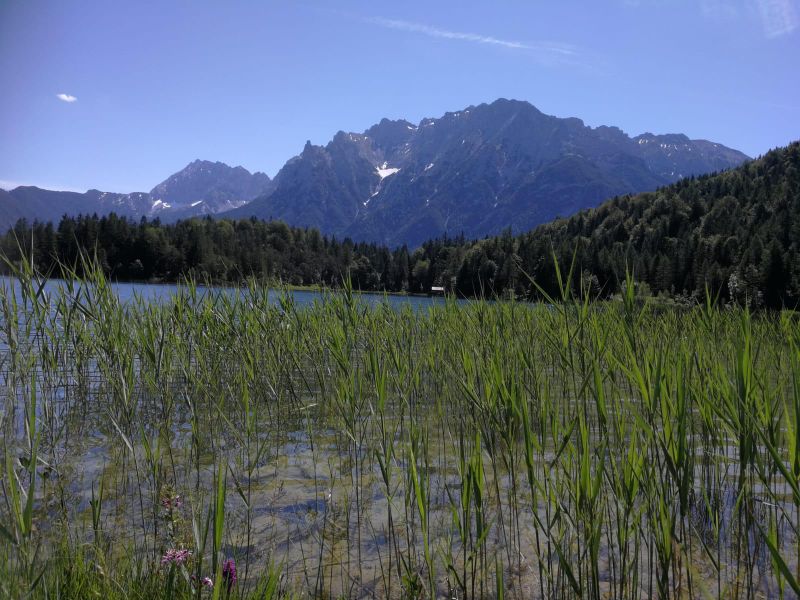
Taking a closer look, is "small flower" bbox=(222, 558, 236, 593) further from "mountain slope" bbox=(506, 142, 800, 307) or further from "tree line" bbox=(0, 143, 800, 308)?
"mountain slope" bbox=(506, 142, 800, 307)

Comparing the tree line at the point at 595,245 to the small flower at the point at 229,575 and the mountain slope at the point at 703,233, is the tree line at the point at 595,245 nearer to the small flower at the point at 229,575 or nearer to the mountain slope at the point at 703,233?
the mountain slope at the point at 703,233

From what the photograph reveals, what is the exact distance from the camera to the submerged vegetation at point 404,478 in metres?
2.75

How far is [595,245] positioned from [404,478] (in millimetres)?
124887

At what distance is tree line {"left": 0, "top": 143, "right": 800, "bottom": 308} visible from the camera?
73625mm

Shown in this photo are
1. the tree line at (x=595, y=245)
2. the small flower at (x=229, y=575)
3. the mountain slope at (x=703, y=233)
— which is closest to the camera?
the small flower at (x=229, y=575)

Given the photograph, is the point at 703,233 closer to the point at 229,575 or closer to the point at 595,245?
the point at 595,245

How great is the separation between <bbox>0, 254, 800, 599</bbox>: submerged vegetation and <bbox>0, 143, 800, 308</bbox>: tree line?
48.9 metres

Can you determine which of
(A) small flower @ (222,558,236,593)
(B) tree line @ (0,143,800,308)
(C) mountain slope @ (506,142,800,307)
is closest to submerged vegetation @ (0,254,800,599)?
(A) small flower @ (222,558,236,593)

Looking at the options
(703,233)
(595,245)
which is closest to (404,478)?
(595,245)

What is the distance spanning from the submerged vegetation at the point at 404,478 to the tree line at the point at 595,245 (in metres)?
48.9

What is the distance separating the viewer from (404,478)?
453 cm

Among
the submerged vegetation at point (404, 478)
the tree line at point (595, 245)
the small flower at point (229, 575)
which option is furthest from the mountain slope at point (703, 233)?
the small flower at point (229, 575)

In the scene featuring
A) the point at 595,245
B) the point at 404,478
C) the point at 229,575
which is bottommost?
the point at 404,478

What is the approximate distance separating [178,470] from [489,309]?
4.64 metres
